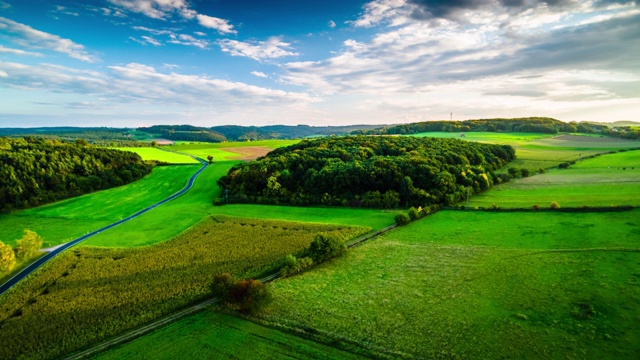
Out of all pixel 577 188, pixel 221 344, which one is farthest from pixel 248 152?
pixel 221 344

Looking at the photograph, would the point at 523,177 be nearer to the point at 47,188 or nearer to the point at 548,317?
the point at 548,317

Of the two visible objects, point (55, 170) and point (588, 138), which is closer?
point (55, 170)

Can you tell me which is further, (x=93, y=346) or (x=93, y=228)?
(x=93, y=228)

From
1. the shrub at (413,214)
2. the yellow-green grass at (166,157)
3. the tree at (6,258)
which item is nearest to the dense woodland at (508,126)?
the yellow-green grass at (166,157)

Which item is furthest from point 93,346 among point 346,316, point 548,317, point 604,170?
point 604,170

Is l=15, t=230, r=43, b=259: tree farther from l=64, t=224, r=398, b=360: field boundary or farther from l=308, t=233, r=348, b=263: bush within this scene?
l=308, t=233, r=348, b=263: bush

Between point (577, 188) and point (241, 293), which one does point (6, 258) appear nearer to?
point (241, 293)
